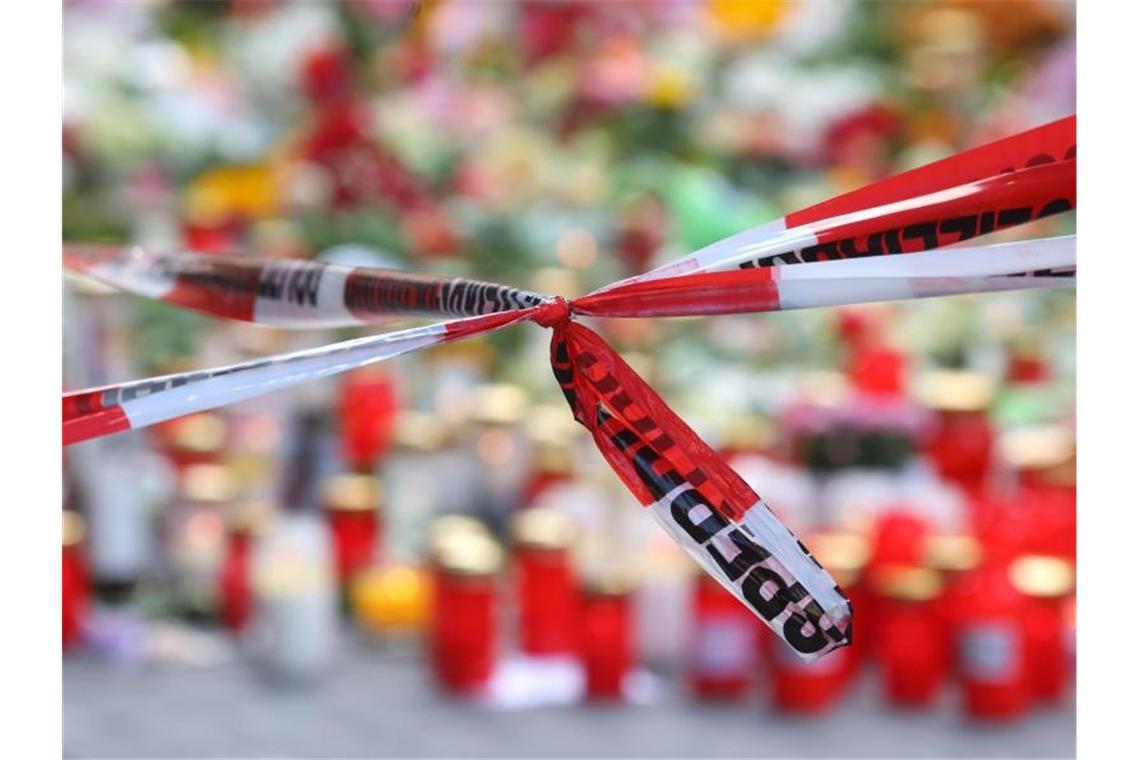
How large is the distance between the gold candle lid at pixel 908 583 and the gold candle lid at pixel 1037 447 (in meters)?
0.21

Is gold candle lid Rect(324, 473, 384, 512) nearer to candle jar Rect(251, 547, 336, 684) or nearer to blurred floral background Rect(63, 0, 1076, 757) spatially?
blurred floral background Rect(63, 0, 1076, 757)

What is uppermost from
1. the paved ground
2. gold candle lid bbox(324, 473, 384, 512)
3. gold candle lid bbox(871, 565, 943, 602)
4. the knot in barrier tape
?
the knot in barrier tape

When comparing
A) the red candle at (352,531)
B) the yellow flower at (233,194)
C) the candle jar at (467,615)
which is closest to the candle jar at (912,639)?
the candle jar at (467,615)

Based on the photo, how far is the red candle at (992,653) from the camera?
1.02 m

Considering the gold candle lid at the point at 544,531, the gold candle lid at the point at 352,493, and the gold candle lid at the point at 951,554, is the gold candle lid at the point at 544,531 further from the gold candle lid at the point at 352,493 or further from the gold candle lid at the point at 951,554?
the gold candle lid at the point at 951,554

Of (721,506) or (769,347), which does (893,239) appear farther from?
Answer: (769,347)

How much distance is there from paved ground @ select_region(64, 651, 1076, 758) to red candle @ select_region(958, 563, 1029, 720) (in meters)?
0.02

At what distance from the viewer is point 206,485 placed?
3.89 feet

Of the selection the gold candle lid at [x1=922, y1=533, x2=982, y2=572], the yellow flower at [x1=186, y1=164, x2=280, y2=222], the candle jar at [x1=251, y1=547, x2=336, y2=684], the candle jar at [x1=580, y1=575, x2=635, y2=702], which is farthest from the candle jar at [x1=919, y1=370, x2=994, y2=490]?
the yellow flower at [x1=186, y1=164, x2=280, y2=222]

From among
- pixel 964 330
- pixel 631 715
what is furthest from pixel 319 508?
pixel 964 330

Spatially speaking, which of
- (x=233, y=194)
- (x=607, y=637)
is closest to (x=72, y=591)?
(x=607, y=637)

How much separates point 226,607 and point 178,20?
3.18 feet

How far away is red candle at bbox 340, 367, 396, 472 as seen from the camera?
1.26m

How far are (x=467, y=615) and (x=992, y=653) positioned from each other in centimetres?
44
